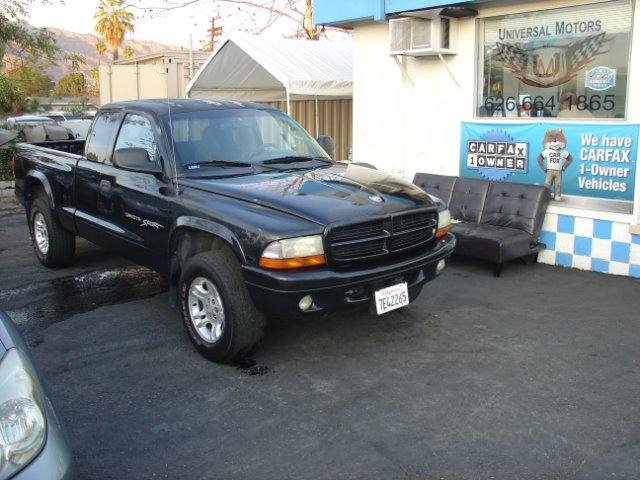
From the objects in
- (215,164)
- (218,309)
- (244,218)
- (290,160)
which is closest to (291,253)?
(244,218)

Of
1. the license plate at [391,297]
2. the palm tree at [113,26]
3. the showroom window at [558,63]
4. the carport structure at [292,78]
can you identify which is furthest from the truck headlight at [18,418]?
the palm tree at [113,26]

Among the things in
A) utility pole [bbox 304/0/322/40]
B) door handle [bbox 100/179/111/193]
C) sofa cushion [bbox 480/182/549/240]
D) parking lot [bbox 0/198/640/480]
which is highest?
utility pole [bbox 304/0/322/40]

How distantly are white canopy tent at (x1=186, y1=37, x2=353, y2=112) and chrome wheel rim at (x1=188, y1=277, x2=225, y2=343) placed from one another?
6.45m

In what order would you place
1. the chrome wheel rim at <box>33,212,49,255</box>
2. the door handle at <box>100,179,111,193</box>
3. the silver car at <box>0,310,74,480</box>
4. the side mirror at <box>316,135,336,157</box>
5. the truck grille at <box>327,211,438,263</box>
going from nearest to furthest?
the silver car at <box>0,310,74,480</box> → the truck grille at <box>327,211,438,263</box> → the door handle at <box>100,179,111,193</box> → the side mirror at <box>316,135,336,157</box> → the chrome wheel rim at <box>33,212,49,255</box>

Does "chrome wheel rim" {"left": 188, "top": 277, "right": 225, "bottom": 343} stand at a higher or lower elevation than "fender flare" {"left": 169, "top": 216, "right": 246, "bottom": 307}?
lower

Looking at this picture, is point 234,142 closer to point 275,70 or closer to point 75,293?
point 75,293

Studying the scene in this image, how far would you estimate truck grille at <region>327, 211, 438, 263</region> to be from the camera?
4.18 metres

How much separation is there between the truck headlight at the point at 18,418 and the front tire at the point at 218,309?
1943mm

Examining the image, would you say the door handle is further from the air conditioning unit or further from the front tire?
the air conditioning unit

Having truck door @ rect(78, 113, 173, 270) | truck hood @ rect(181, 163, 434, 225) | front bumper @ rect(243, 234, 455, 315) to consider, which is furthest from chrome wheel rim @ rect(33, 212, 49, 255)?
front bumper @ rect(243, 234, 455, 315)

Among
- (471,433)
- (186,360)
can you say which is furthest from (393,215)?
(186,360)

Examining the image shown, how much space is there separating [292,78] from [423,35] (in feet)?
10.6

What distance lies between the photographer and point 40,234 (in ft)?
24.5

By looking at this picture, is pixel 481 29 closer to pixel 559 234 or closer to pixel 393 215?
pixel 559 234
